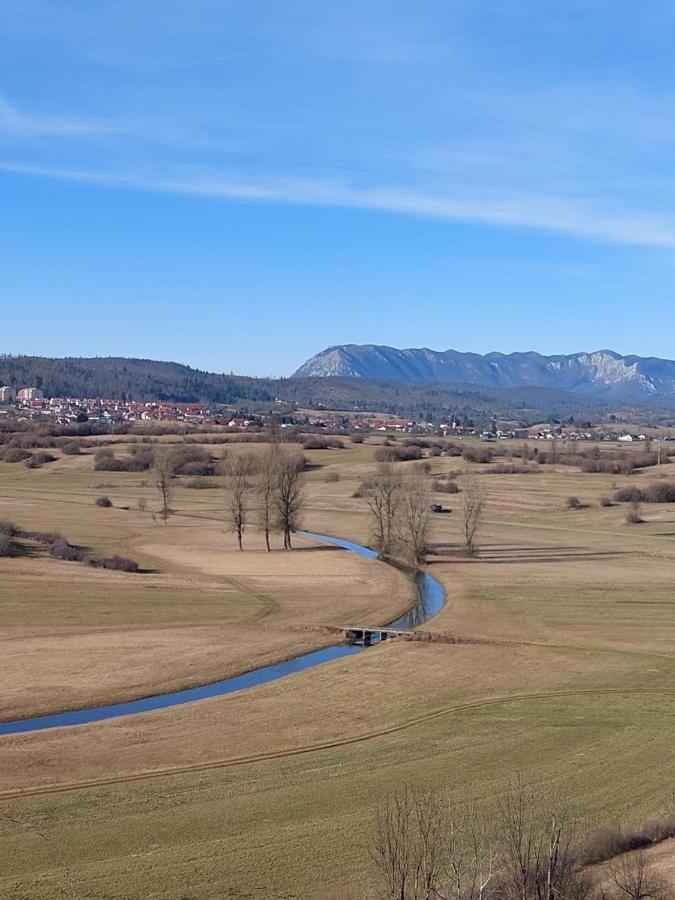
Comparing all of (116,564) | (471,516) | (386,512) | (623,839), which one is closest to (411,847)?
(623,839)

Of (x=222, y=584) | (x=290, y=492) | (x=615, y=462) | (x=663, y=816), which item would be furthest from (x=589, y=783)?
(x=615, y=462)

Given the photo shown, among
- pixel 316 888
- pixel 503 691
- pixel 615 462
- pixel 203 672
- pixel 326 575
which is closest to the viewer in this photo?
pixel 316 888

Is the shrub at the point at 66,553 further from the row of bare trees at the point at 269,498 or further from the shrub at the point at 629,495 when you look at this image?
the shrub at the point at 629,495

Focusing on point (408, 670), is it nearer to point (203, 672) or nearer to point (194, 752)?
point (203, 672)

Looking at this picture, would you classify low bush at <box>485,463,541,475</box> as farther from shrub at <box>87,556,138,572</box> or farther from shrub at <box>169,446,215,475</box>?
shrub at <box>87,556,138,572</box>

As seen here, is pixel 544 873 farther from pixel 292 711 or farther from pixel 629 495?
pixel 629 495

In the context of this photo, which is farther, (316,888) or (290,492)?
(290,492)
